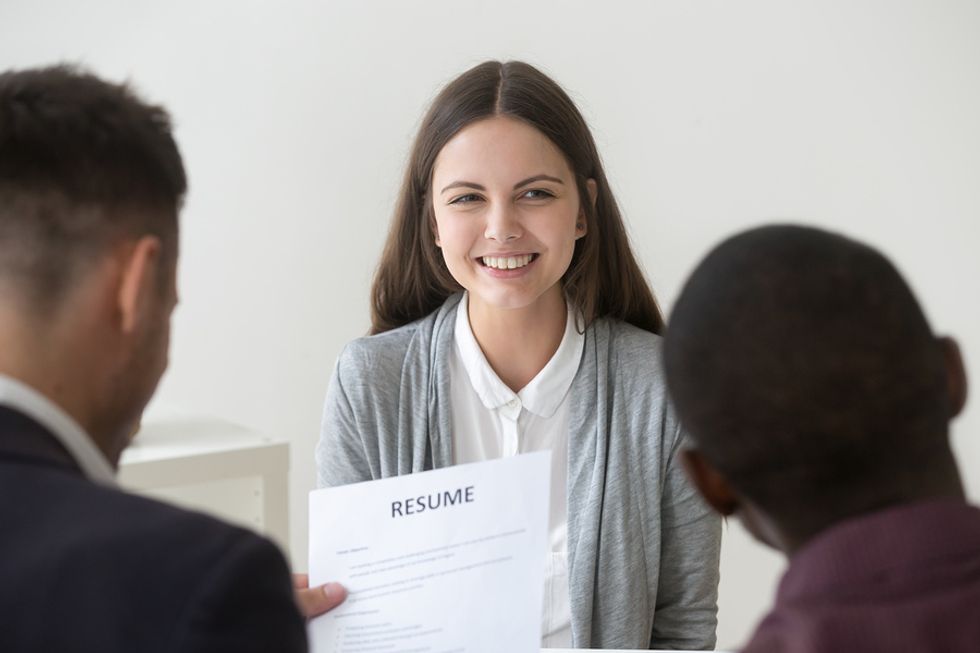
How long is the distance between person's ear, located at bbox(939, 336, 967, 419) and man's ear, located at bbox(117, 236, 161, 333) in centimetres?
56

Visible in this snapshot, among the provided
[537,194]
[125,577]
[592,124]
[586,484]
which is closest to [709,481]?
[125,577]

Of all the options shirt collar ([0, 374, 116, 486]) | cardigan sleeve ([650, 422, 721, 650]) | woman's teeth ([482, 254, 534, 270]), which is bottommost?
cardigan sleeve ([650, 422, 721, 650])

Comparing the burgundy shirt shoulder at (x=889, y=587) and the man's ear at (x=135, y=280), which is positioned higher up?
the man's ear at (x=135, y=280)

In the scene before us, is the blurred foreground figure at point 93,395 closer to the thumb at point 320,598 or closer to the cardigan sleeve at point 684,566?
the thumb at point 320,598

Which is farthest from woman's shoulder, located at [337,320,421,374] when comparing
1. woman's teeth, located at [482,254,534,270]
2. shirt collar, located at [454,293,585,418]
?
woman's teeth, located at [482,254,534,270]

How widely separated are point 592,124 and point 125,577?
2.49 meters

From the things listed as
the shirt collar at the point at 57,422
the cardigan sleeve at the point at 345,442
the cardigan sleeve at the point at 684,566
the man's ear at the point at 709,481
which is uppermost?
the shirt collar at the point at 57,422

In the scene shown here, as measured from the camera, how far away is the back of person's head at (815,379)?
0.74m

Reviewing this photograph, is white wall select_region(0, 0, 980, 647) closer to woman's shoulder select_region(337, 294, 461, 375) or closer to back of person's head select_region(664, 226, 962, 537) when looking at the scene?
woman's shoulder select_region(337, 294, 461, 375)

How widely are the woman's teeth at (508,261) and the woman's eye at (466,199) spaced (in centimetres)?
9

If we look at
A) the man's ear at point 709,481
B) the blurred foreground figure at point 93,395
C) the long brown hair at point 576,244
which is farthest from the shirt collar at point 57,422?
the long brown hair at point 576,244

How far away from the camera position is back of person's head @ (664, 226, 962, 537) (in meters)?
0.74

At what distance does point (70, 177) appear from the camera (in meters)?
0.88

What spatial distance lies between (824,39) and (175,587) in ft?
8.91
